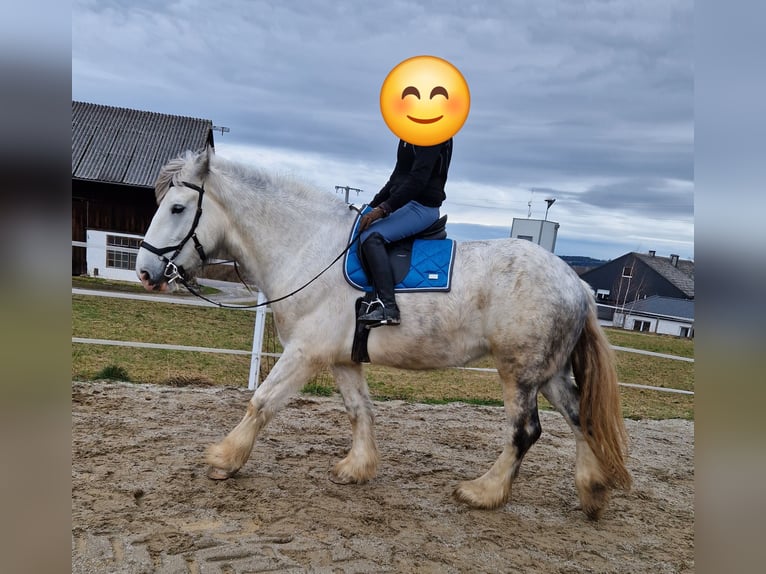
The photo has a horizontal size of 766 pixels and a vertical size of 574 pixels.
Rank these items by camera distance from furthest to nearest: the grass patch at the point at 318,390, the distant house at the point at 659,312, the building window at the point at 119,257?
the distant house at the point at 659,312, the building window at the point at 119,257, the grass patch at the point at 318,390

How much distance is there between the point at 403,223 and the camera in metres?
3.73

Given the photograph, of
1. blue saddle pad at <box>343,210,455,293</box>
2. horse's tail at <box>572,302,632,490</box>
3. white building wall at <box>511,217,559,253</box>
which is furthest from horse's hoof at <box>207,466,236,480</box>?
white building wall at <box>511,217,559,253</box>

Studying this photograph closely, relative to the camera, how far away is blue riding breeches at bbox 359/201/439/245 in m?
3.69

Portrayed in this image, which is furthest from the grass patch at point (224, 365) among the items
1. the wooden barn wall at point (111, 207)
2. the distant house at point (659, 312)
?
the distant house at point (659, 312)

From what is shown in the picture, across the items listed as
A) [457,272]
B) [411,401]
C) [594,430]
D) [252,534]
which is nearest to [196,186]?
[457,272]

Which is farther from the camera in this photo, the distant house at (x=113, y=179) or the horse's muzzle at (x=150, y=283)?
the distant house at (x=113, y=179)

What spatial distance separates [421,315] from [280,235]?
1.18m

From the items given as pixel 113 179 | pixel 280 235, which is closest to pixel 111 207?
pixel 113 179

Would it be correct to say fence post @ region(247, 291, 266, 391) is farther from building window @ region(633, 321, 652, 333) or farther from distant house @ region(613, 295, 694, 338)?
building window @ region(633, 321, 652, 333)

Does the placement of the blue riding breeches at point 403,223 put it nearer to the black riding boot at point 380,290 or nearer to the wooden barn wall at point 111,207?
the black riding boot at point 380,290

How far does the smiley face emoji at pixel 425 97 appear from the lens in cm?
297

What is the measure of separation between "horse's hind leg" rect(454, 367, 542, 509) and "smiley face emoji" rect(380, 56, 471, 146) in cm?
169
